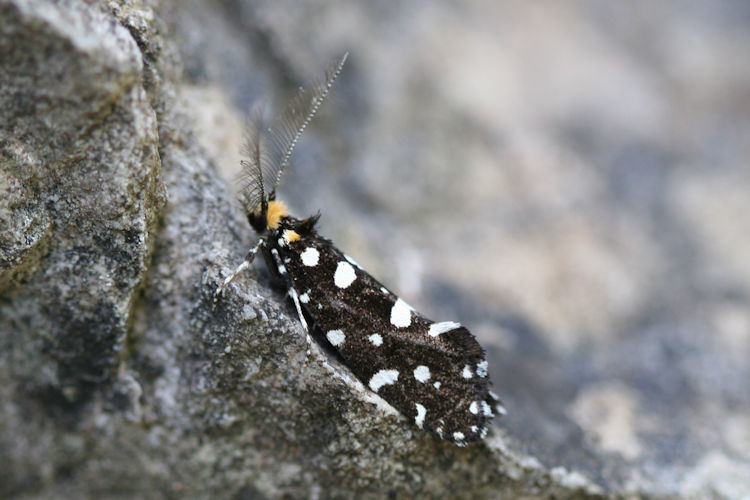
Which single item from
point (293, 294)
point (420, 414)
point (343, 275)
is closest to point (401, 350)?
point (420, 414)

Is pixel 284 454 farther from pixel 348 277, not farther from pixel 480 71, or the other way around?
pixel 480 71

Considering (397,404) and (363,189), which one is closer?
(397,404)

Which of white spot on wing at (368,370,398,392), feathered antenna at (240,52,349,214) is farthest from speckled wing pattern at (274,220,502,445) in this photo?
feathered antenna at (240,52,349,214)

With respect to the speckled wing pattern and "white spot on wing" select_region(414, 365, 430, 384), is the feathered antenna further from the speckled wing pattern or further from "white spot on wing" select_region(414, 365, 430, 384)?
"white spot on wing" select_region(414, 365, 430, 384)

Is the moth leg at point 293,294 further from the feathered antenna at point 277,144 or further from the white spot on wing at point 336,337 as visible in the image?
the feathered antenna at point 277,144

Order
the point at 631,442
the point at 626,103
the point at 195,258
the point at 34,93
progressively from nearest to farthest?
the point at 34,93
the point at 195,258
the point at 631,442
the point at 626,103

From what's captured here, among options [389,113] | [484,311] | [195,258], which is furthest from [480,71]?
[195,258]
